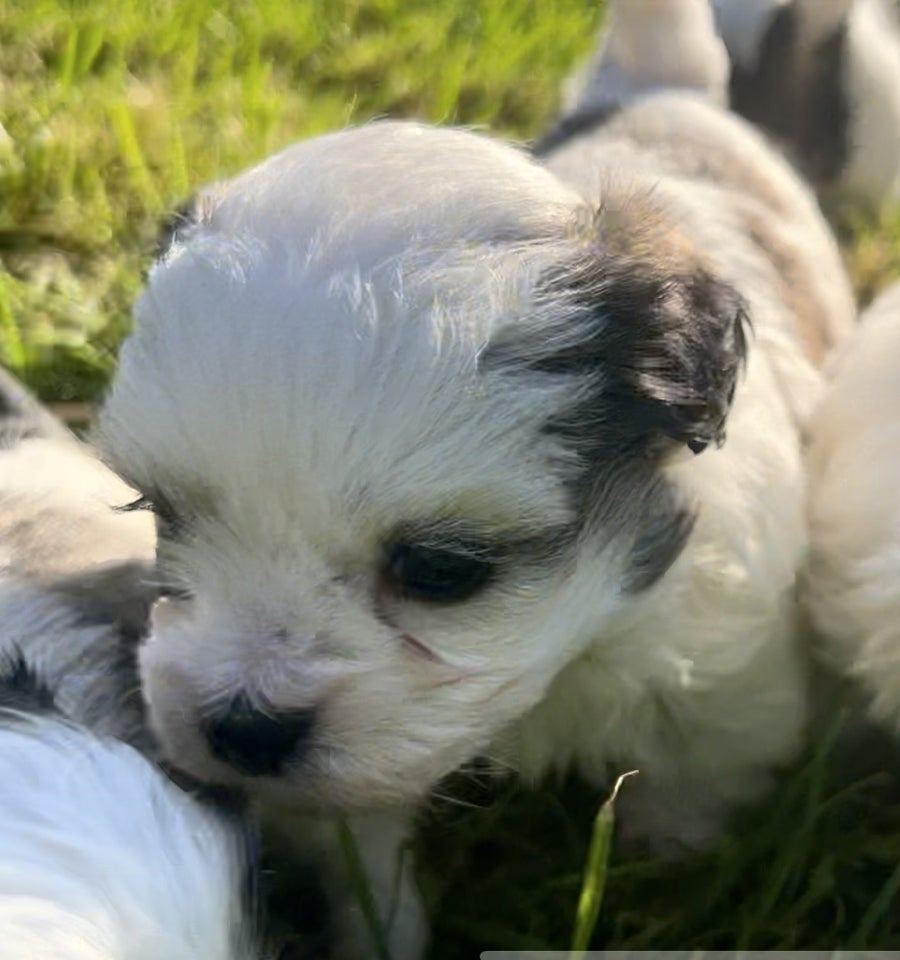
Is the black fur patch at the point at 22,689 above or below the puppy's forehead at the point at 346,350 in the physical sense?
below

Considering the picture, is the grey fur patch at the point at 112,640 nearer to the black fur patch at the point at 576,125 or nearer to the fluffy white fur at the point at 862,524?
the fluffy white fur at the point at 862,524

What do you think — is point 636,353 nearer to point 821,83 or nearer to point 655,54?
point 655,54

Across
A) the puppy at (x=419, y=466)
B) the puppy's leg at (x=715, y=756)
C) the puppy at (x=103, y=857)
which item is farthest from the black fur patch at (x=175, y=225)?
the puppy's leg at (x=715, y=756)

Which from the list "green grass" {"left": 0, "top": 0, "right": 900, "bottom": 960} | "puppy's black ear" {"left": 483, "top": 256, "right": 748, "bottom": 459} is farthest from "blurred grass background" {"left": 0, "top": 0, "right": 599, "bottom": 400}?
"puppy's black ear" {"left": 483, "top": 256, "right": 748, "bottom": 459}

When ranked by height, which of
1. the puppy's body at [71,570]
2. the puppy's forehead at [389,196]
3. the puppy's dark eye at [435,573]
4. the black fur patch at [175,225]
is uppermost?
the puppy's forehead at [389,196]

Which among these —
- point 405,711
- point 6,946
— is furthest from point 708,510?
point 6,946

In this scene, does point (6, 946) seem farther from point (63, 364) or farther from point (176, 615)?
point (63, 364)
